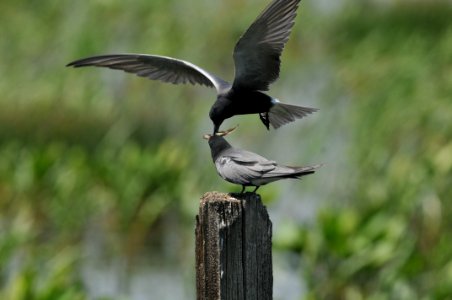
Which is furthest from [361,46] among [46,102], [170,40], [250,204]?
[250,204]

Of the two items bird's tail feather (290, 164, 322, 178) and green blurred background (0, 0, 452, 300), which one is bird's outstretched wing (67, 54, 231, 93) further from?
green blurred background (0, 0, 452, 300)

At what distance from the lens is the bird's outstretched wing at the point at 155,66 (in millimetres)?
3717

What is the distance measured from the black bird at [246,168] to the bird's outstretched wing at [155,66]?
13.0 inches

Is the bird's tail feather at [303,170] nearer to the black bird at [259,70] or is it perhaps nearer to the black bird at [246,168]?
the black bird at [246,168]

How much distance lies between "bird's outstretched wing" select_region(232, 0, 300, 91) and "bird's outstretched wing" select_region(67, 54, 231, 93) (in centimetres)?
18

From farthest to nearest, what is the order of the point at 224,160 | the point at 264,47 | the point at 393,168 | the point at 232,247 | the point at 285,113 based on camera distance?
the point at 393,168 → the point at 285,113 → the point at 264,47 → the point at 224,160 → the point at 232,247

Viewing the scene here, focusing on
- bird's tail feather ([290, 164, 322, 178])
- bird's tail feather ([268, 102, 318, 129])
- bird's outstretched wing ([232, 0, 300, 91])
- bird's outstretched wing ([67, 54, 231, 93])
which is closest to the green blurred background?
bird's outstretched wing ([67, 54, 231, 93])

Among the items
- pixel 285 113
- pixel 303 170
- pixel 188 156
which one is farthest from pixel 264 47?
pixel 188 156

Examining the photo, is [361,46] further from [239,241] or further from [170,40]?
[239,241]

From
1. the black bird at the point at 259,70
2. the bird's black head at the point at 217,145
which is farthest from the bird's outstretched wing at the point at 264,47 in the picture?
the bird's black head at the point at 217,145

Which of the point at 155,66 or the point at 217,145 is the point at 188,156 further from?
the point at 217,145

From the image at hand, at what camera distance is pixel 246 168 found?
10.6ft

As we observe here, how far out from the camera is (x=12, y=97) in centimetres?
870

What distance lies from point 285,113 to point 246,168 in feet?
1.25
